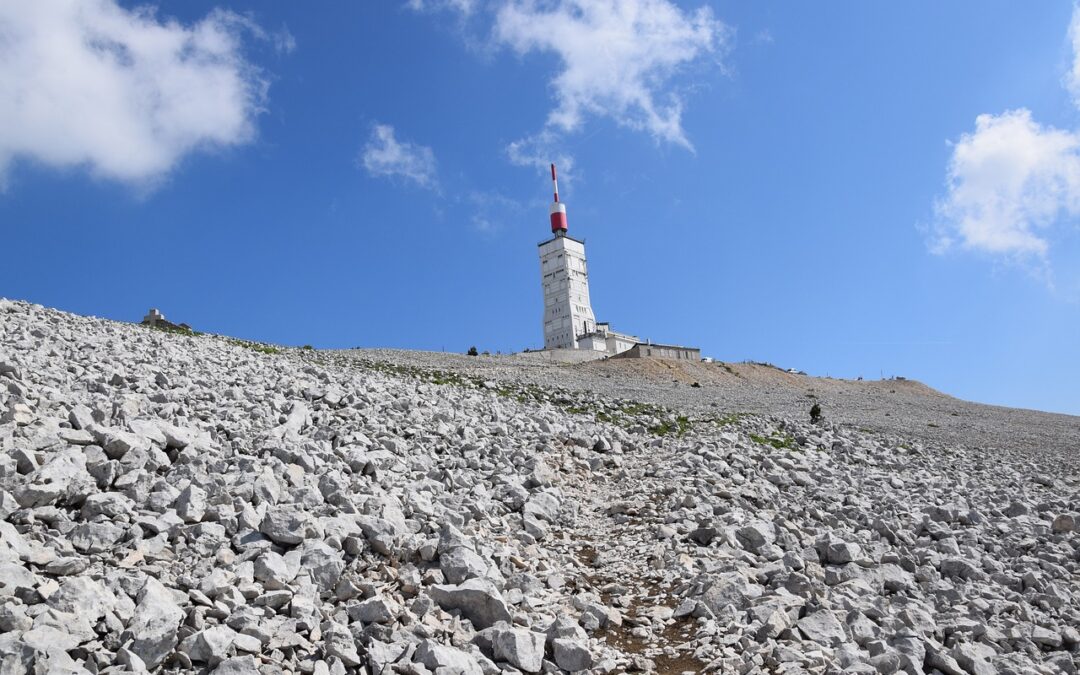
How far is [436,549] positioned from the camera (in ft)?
30.2

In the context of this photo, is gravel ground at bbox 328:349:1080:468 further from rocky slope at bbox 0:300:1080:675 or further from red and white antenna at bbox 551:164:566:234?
red and white antenna at bbox 551:164:566:234

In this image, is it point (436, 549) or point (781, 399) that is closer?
point (436, 549)

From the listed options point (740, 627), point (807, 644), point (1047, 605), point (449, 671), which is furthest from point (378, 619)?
A: point (1047, 605)

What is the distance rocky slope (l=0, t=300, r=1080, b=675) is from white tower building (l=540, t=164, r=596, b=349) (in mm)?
82760

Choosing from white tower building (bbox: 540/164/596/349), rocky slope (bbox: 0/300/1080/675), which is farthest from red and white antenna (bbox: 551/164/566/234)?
rocky slope (bbox: 0/300/1080/675)

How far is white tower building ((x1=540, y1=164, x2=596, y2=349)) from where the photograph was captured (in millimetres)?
100500

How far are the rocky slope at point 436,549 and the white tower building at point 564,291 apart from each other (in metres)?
82.8

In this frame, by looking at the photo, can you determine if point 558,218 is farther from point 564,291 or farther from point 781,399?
point 781,399

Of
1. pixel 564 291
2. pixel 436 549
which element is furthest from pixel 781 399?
pixel 564 291

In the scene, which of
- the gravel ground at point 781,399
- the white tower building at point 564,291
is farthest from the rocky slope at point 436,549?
the white tower building at point 564,291

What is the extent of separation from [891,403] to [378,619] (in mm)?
49987

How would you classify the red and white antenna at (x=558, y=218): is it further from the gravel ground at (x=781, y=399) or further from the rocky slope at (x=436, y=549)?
the rocky slope at (x=436, y=549)

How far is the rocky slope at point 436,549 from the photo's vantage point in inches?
Answer: 271

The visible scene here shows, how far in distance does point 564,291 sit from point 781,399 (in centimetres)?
6356
